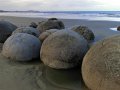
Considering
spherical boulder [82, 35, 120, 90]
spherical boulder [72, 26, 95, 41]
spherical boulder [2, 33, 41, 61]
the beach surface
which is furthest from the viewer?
spherical boulder [72, 26, 95, 41]

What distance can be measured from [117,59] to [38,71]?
1.87 metres

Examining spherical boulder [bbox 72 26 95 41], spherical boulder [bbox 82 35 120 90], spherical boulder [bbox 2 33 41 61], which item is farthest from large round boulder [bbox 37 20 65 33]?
spherical boulder [bbox 82 35 120 90]

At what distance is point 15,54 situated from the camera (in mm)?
5566

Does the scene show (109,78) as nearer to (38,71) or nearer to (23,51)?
(38,71)

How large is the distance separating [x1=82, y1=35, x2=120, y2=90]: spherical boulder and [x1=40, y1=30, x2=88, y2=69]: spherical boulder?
2.75 ft

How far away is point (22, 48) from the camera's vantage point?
18.4 ft

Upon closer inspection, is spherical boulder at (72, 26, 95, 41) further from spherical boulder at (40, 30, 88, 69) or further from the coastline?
spherical boulder at (40, 30, 88, 69)

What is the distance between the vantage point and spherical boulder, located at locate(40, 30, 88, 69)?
15.9 ft

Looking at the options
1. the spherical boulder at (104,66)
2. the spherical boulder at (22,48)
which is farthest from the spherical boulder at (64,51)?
the spherical boulder at (104,66)

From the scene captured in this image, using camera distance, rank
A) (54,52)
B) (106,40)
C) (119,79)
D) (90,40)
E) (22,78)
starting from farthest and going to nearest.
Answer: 1. (90,40)
2. (54,52)
3. (22,78)
4. (106,40)
5. (119,79)

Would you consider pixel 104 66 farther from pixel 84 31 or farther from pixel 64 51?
pixel 84 31

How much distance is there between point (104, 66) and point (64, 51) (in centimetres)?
132

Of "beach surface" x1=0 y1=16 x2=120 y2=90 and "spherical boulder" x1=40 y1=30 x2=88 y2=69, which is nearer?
"beach surface" x1=0 y1=16 x2=120 y2=90

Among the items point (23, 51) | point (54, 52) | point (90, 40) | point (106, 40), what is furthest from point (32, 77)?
point (90, 40)
